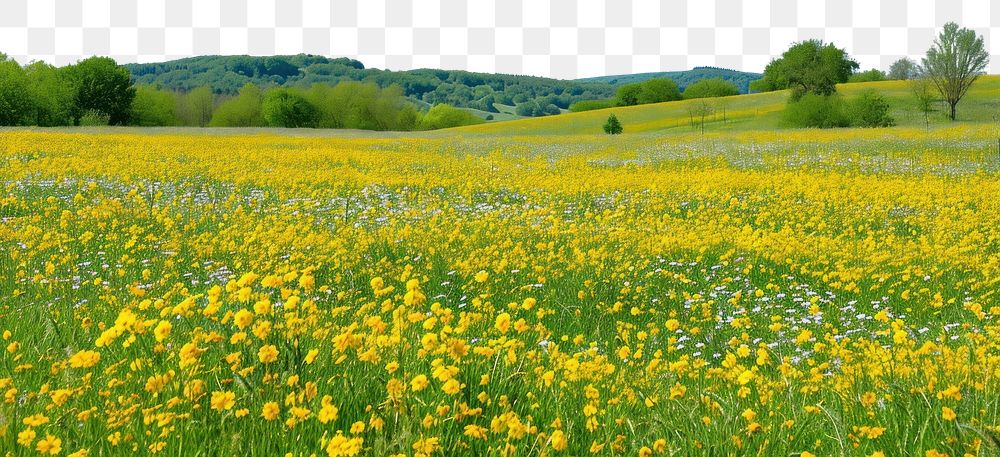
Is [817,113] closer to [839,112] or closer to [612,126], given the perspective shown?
[839,112]

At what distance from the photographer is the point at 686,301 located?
6379mm

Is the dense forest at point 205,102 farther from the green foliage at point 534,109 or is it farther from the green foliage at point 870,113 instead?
the green foliage at point 870,113

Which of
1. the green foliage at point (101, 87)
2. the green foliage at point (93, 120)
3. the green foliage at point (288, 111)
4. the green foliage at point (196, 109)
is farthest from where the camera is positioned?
the green foliage at point (196, 109)

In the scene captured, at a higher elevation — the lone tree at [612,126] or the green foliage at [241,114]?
the green foliage at [241,114]

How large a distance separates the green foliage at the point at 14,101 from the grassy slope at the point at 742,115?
128 feet

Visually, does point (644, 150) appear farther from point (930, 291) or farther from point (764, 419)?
point (764, 419)

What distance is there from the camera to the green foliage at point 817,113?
49.5 metres

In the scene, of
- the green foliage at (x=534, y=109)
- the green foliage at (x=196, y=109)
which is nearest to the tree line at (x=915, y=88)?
the green foliage at (x=196, y=109)

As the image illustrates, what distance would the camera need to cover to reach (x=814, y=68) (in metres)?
61.0

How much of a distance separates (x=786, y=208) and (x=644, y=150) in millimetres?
14276

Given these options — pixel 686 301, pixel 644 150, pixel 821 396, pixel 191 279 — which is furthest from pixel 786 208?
pixel 644 150

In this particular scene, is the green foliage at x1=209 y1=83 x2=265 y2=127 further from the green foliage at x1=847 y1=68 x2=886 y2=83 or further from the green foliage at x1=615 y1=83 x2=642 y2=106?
the green foliage at x1=847 y1=68 x2=886 y2=83

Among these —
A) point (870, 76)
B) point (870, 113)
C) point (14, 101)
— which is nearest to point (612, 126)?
point (870, 113)

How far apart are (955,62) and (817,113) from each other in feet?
43.0
